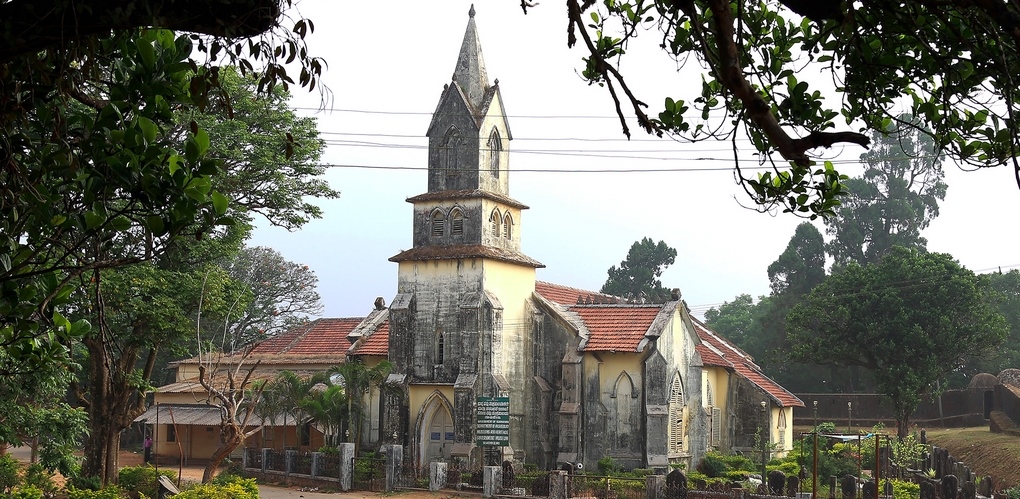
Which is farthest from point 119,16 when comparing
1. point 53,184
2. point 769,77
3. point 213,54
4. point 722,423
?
point 722,423

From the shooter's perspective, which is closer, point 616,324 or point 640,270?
point 616,324

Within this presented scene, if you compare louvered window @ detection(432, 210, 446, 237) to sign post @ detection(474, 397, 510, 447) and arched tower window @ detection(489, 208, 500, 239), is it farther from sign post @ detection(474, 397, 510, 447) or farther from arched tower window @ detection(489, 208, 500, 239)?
sign post @ detection(474, 397, 510, 447)

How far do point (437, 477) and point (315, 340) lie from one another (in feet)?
56.1

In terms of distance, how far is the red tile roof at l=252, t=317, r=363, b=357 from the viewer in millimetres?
43031

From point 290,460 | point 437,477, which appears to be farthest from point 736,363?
point 290,460

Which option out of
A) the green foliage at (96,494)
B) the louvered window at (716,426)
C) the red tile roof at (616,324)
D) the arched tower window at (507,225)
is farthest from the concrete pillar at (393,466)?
the louvered window at (716,426)

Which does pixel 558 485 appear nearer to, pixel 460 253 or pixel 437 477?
pixel 437 477

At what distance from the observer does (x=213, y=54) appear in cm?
615

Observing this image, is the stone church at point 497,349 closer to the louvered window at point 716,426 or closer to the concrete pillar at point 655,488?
the louvered window at point 716,426

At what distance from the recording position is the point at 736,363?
42344mm

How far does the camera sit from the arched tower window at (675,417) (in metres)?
33.8

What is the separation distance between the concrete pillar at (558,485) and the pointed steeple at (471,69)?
1406cm

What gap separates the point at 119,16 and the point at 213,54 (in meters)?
0.91

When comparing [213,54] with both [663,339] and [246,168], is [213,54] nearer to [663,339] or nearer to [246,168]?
[246,168]
